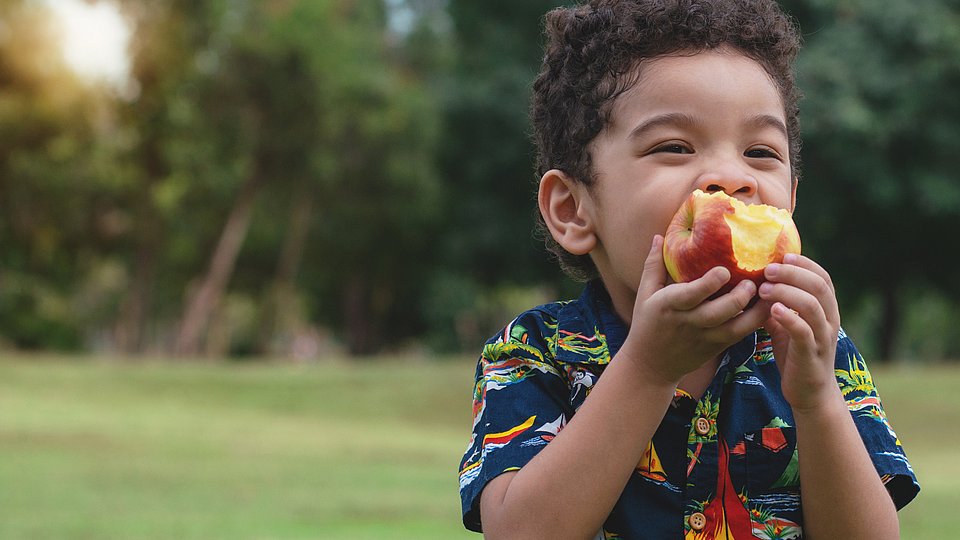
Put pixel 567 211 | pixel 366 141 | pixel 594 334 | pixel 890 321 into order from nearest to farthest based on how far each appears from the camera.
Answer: pixel 594 334 → pixel 567 211 → pixel 366 141 → pixel 890 321

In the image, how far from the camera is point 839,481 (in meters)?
2.36

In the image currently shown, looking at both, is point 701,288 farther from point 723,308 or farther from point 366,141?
point 366,141

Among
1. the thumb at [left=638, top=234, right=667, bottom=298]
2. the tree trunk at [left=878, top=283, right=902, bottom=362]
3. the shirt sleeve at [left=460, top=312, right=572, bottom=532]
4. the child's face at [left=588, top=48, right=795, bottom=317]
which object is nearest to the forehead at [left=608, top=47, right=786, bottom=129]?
the child's face at [left=588, top=48, right=795, bottom=317]

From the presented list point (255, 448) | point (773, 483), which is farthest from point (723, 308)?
point (255, 448)

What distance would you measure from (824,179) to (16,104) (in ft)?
54.3

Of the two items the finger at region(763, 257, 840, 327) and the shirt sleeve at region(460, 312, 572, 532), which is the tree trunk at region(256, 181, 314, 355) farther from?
the finger at region(763, 257, 840, 327)

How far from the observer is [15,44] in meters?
25.0

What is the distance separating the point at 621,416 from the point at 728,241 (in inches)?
15.4

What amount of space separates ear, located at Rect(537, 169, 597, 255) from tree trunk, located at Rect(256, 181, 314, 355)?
2668 centimetres

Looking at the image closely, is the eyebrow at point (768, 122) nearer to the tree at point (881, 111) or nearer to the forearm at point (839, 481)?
the forearm at point (839, 481)

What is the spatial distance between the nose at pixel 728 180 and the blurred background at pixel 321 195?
7886mm

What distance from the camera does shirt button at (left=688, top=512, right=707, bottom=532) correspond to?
8.18ft

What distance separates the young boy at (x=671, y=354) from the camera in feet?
7.59

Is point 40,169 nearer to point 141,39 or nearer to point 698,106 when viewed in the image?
point 141,39
